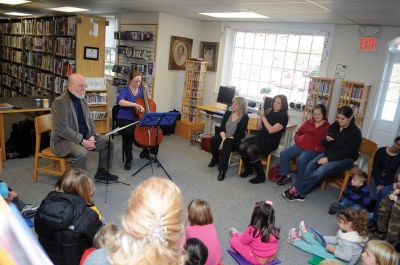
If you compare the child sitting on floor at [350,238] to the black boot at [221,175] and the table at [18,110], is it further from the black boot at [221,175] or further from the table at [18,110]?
the table at [18,110]

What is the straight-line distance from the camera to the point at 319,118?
13.2 ft

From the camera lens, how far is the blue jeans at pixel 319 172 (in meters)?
3.73

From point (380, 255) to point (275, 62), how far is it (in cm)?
426

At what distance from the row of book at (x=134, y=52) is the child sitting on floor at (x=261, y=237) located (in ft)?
14.0

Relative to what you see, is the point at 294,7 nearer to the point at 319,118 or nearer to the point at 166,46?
the point at 319,118

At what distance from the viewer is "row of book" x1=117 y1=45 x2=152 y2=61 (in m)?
5.88

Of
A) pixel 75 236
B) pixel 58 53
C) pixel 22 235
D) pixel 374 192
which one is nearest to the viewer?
pixel 22 235

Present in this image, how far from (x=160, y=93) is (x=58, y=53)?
200cm

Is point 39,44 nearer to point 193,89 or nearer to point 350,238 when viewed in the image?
point 193,89

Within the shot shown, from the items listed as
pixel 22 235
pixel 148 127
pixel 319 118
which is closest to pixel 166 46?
pixel 148 127

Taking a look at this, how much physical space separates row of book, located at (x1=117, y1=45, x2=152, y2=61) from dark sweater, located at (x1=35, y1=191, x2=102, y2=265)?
14.9 feet

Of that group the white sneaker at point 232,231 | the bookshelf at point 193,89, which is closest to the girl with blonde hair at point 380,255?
the white sneaker at point 232,231

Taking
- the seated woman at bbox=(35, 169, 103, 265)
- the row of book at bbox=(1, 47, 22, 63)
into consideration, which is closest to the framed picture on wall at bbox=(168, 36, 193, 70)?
the row of book at bbox=(1, 47, 22, 63)

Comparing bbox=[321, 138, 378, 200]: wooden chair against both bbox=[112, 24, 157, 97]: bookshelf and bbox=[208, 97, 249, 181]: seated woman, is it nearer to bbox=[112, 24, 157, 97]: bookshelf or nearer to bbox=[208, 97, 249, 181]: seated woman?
bbox=[208, 97, 249, 181]: seated woman
